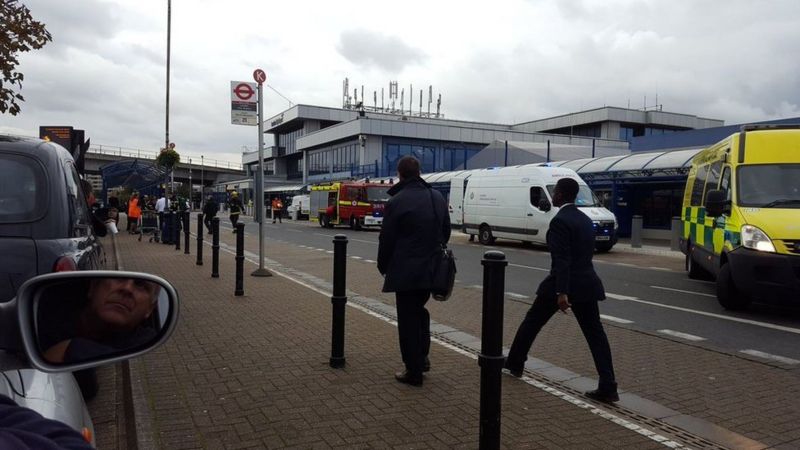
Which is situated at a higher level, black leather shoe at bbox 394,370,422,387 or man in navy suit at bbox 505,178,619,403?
man in navy suit at bbox 505,178,619,403

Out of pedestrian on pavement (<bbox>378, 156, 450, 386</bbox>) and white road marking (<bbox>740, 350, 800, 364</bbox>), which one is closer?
pedestrian on pavement (<bbox>378, 156, 450, 386</bbox>)

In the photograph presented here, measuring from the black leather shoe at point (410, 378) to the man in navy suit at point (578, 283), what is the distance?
46.8 inches

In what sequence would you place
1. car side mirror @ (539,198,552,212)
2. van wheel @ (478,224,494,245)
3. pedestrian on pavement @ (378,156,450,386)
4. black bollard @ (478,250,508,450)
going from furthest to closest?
van wheel @ (478,224,494,245) < car side mirror @ (539,198,552,212) < pedestrian on pavement @ (378,156,450,386) < black bollard @ (478,250,508,450)

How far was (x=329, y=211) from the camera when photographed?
33281 mm

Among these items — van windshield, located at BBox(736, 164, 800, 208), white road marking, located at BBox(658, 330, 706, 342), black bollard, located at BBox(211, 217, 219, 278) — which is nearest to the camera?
white road marking, located at BBox(658, 330, 706, 342)

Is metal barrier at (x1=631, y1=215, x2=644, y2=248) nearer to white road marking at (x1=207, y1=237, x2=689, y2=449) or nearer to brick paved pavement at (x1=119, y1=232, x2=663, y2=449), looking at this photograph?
brick paved pavement at (x1=119, y1=232, x2=663, y2=449)

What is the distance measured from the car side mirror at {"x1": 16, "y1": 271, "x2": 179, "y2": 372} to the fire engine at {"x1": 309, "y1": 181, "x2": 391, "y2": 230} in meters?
28.1

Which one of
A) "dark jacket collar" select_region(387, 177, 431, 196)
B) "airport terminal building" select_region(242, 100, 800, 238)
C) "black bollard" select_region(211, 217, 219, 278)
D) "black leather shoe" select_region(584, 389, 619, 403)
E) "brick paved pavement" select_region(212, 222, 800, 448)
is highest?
"airport terminal building" select_region(242, 100, 800, 238)

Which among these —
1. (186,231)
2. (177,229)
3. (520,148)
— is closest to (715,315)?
(186,231)

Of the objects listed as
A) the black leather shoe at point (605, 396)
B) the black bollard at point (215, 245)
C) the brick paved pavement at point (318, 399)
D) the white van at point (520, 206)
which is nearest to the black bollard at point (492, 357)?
the brick paved pavement at point (318, 399)

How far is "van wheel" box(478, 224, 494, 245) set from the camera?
21109 millimetres

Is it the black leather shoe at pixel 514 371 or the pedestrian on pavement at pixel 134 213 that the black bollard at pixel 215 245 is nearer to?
the black leather shoe at pixel 514 371

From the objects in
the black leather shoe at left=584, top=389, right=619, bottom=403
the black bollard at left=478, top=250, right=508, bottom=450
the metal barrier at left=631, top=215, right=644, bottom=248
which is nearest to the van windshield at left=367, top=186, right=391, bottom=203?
the metal barrier at left=631, top=215, right=644, bottom=248

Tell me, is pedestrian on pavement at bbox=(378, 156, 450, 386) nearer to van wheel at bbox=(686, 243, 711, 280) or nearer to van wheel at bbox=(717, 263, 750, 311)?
van wheel at bbox=(717, 263, 750, 311)
